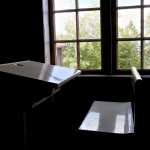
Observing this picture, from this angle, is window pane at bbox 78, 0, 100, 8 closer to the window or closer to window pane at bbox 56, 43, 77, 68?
the window

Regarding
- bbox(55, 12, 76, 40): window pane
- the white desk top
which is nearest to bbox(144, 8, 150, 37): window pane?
bbox(55, 12, 76, 40): window pane

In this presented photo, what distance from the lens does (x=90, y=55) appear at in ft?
10.0

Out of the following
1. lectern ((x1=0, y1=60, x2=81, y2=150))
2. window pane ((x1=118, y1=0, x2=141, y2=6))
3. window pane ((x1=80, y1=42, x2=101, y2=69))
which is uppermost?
window pane ((x1=118, y1=0, x2=141, y2=6))

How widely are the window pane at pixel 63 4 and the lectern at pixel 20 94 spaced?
113cm

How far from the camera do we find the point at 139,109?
1.96 meters

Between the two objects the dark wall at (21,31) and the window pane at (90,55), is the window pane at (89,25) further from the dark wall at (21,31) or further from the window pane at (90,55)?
the dark wall at (21,31)

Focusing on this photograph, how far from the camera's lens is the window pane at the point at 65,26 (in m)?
3.08

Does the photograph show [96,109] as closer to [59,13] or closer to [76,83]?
[76,83]

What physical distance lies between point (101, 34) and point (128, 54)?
0.36 metres

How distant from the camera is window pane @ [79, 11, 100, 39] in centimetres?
302

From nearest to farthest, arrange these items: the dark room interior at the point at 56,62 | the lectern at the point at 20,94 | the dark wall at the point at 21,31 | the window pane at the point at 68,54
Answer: the lectern at the point at 20,94 → the dark room interior at the point at 56,62 → the dark wall at the point at 21,31 → the window pane at the point at 68,54

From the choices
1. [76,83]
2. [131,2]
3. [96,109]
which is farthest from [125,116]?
[131,2]

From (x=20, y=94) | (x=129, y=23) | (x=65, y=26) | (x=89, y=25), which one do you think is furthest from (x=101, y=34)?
(x=20, y=94)

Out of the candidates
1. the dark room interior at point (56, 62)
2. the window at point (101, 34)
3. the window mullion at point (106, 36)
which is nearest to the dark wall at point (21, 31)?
the dark room interior at point (56, 62)
